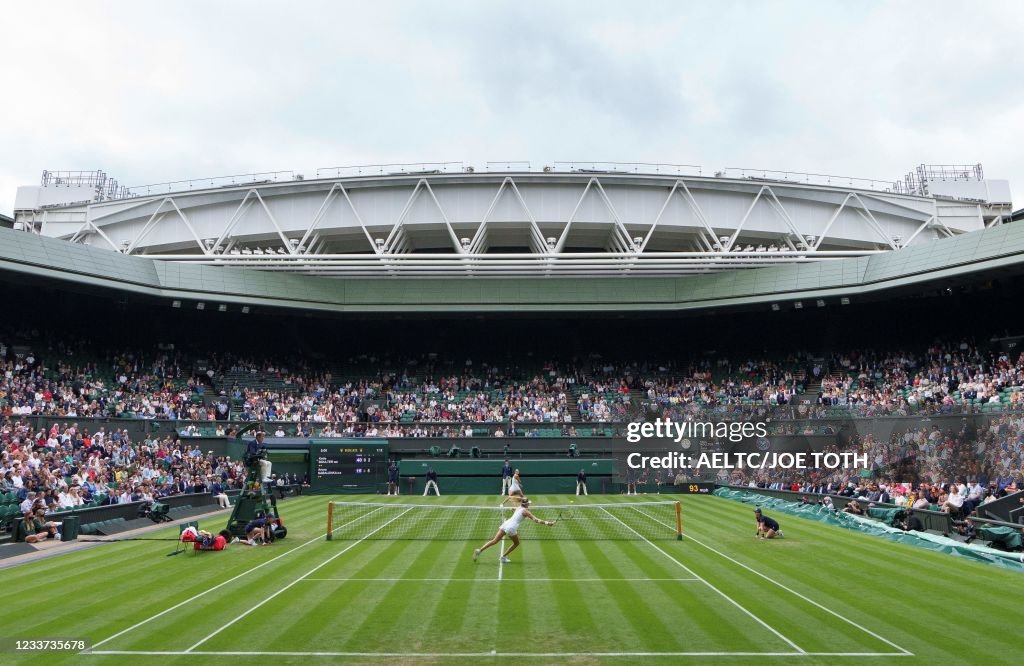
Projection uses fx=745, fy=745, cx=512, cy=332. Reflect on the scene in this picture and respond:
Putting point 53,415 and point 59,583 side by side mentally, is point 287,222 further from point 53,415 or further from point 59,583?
point 59,583

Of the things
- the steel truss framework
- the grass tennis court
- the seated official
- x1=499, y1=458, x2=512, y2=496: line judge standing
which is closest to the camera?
the grass tennis court

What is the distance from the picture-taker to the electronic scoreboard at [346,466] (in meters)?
40.9

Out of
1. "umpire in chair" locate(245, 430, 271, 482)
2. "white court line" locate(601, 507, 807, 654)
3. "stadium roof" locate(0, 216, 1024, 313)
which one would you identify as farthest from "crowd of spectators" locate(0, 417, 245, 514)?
"white court line" locate(601, 507, 807, 654)

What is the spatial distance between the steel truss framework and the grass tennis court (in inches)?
1017

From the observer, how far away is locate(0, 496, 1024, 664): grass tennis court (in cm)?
1074

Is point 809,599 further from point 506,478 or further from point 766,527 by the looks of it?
point 506,478

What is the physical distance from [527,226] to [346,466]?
19074 millimetres

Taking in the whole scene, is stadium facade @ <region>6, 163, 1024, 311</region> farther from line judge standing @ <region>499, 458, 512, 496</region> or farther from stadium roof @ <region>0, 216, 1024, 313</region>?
line judge standing @ <region>499, 458, 512, 496</region>

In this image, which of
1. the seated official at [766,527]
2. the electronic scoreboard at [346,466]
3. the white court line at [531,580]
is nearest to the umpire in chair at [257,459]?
the white court line at [531,580]

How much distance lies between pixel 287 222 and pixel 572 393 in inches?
873

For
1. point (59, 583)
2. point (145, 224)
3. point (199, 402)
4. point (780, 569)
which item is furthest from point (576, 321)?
point (59, 583)

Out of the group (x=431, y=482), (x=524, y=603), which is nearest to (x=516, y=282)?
(x=431, y=482)

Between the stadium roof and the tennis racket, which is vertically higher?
the stadium roof

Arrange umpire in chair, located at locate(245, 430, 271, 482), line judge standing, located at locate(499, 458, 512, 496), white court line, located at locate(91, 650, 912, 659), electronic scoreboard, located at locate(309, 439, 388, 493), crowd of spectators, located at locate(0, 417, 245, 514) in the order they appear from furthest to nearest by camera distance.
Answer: electronic scoreboard, located at locate(309, 439, 388, 493), line judge standing, located at locate(499, 458, 512, 496), crowd of spectators, located at locate(0, 417, 245, 514), umpire in chair, located at locate(245, 430, 271, 482), white court line, located at locate(91, 650, 912, 659)
